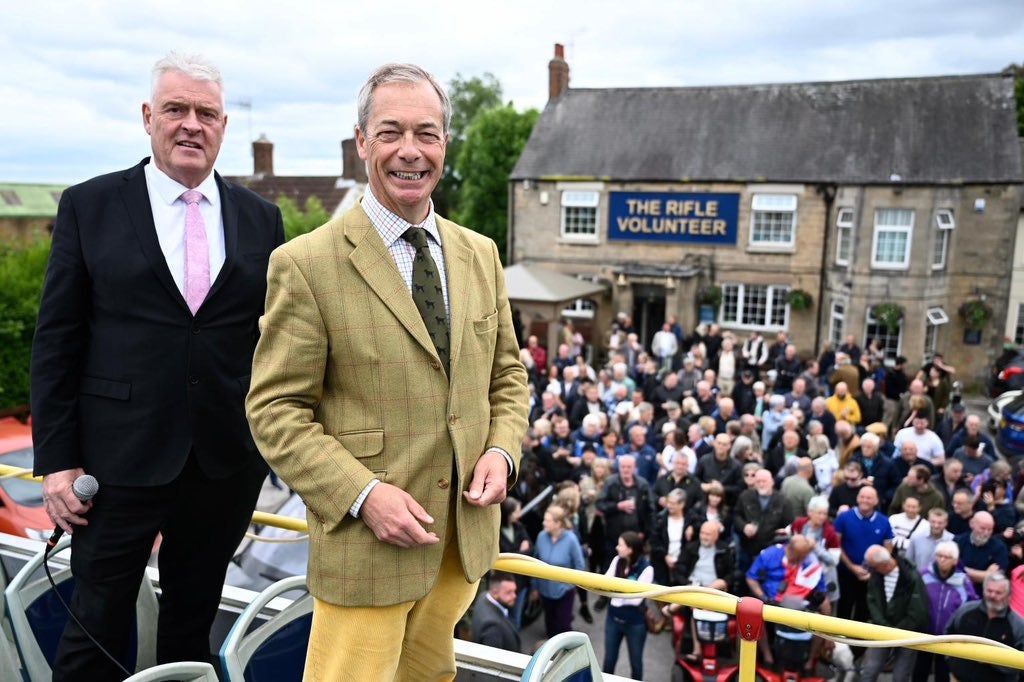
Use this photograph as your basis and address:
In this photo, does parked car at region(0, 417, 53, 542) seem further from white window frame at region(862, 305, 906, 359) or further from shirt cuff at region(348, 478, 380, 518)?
white window frame at region(862, 305, 906, 359)

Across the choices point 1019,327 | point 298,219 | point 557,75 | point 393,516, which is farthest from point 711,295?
point 393,516

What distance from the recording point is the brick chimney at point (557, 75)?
1004 inches

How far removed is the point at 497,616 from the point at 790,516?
3.13 meters

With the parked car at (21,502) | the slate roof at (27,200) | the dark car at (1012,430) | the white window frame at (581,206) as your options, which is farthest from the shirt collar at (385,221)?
the slate roof at (27,200)

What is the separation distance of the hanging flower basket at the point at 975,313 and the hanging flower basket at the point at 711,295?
6.06m

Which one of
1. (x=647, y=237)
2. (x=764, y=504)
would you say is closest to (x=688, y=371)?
(x=764, y=504)

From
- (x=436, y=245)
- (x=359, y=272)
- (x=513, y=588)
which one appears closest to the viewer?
(x=359, y=272)

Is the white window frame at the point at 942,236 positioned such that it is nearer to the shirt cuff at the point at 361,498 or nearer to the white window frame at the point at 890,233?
the white window frame at the point at 890,233

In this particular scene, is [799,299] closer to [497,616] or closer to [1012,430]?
[1012,430]

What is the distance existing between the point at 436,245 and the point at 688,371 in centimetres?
1197

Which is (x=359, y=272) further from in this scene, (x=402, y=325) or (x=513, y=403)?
(x=513, y=403)

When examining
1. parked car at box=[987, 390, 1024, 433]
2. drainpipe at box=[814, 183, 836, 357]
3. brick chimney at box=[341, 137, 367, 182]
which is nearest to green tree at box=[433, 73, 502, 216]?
brick chimney at box=[341, 137, 367, 182]

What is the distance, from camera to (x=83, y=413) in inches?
91.2

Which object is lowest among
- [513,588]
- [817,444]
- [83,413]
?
[513,588]
